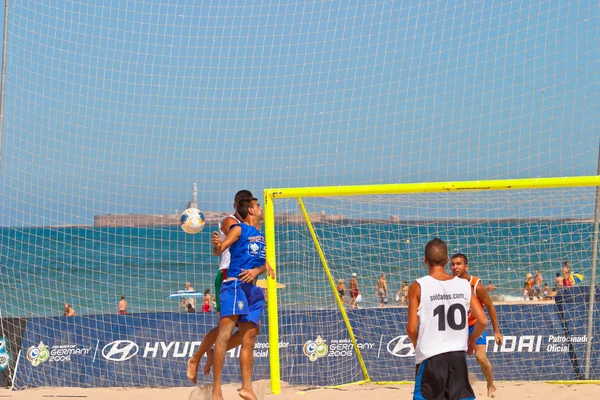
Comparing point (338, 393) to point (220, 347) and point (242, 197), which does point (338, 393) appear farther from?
point (242, 197)

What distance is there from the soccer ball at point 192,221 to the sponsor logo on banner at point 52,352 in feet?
10.7

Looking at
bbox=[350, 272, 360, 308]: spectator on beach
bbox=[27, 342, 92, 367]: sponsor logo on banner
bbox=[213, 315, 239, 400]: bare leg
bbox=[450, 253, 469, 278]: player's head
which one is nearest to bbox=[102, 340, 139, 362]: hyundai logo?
bbox=[27, 342, 92, 367]: sponsor logo on banner

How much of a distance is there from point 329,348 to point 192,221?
3.03m

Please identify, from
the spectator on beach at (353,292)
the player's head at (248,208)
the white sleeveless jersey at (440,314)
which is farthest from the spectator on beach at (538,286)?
the white sleeveless jersey at (440,314)

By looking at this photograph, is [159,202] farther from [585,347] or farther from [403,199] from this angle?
[585,347]

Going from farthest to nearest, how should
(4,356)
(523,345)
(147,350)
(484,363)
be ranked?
(147,350) < (4,356) < (523,345) < (484,363)

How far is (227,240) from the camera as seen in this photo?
6.97 m

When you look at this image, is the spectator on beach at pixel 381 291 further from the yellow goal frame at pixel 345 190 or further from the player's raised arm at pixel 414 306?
the player's raised arm at pixel 414 306

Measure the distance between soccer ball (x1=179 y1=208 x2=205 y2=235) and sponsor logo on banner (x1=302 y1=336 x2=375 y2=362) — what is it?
9.27 feet

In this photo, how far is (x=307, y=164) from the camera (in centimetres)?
990

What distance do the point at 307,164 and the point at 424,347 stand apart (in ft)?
16.8

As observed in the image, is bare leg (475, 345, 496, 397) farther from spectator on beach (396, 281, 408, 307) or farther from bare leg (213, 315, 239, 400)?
spectator on beach (396, 281, 408, 307)

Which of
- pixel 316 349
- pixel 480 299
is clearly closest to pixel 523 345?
pixel 316 349

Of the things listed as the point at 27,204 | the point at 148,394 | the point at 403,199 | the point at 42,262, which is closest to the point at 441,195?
the point at 403,199
